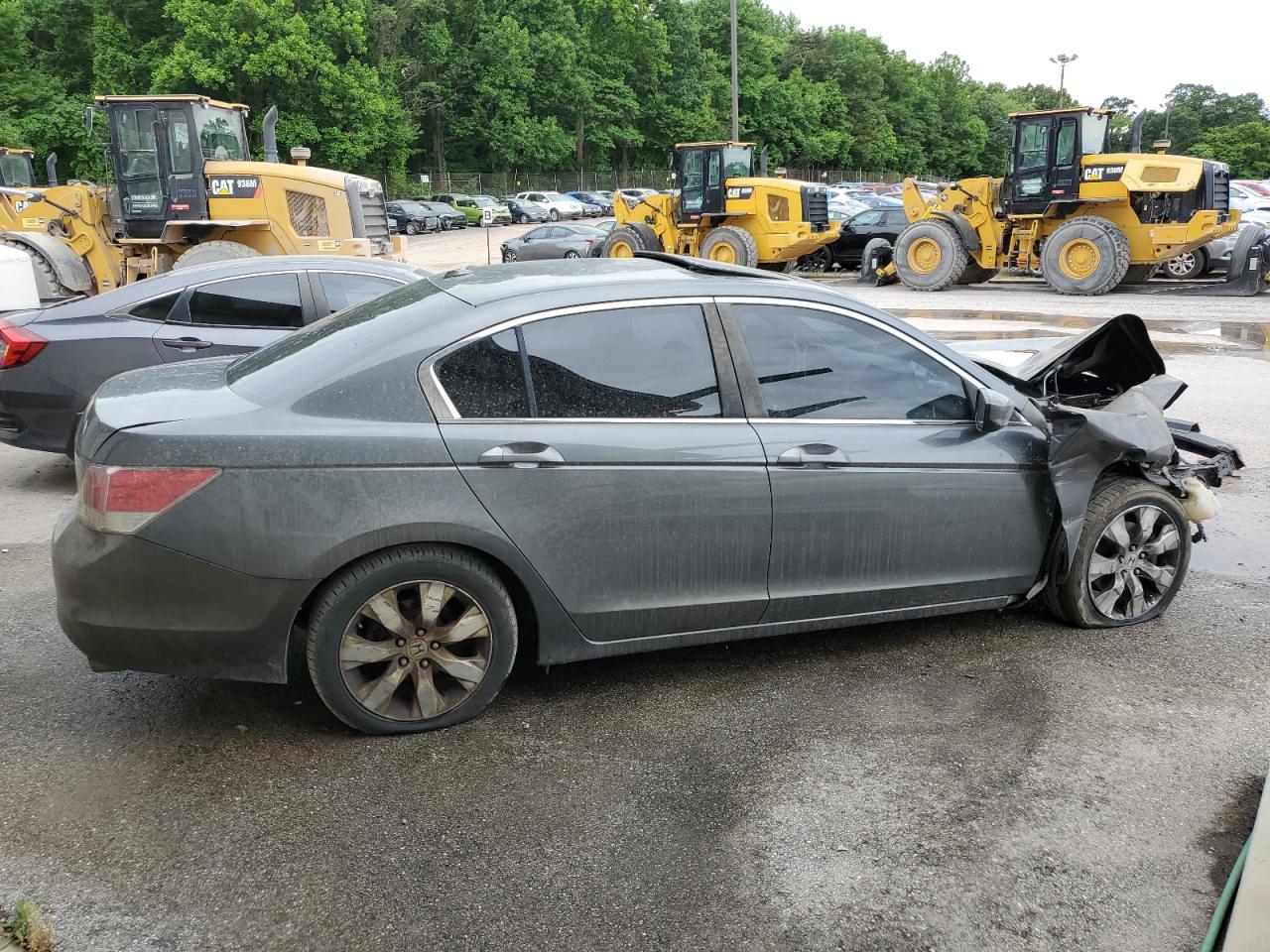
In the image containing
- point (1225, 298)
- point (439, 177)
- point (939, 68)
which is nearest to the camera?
point (1225, 298)

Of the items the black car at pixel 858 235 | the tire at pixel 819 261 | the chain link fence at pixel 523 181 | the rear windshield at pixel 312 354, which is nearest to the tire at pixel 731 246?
the black car at pixel 858 235

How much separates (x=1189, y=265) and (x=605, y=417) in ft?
68.7

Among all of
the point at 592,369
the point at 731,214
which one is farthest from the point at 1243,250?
the point at 592,369

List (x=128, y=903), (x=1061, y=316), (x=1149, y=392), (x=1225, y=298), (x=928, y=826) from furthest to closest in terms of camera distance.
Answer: (x=1225, y=298), (x=1061, y=316), (x=1149, y=392), (x=928, y=826), (x=128, y=903)

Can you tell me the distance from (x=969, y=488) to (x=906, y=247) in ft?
57.5

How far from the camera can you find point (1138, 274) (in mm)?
20594

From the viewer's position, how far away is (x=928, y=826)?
10.9ft

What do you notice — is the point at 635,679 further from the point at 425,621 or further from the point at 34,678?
the point at 34,678

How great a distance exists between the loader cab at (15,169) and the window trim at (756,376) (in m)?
25.4

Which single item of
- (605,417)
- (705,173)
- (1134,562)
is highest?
(705,173)

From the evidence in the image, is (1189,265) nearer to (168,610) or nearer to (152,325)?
(152,325)

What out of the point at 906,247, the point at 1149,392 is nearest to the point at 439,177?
the point at 906,247

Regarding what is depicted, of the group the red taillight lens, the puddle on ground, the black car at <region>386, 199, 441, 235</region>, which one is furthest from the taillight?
the black car at <region>386, 199, 441, 235</region>

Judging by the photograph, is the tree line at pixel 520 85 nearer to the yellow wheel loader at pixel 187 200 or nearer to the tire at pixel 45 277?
the yellow wheel loader at pixel 187 200
